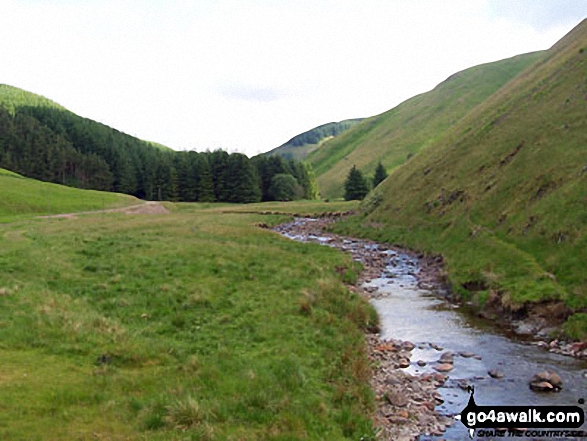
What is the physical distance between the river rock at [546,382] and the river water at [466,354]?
22 cm

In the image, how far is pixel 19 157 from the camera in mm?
155375

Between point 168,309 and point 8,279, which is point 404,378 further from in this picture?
point 8,279

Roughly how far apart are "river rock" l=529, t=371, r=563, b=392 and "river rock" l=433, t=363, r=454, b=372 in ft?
9.87

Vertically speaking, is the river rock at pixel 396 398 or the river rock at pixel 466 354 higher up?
the river rock at pixel 396 398

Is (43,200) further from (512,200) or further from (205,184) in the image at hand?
(512,200)

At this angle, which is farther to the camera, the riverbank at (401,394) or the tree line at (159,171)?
the tree line at (159,171)

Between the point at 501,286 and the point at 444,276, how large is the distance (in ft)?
23.8

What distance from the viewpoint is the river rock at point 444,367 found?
18781 mm

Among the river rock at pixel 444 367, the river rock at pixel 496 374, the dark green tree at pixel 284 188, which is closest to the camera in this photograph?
the river rock at pixel 496 374

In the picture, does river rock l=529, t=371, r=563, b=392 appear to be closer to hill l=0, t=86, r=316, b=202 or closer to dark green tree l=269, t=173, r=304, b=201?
hill l=0, t=86, r=316, b=202

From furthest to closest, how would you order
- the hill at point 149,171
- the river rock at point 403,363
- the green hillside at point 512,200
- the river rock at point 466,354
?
→ the hill at point 149,171
the green hillside at point 512,200
the river rock at point 466,354
the river rock at point 403,363

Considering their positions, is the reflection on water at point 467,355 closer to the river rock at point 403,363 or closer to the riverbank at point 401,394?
the river rock at point 403,363

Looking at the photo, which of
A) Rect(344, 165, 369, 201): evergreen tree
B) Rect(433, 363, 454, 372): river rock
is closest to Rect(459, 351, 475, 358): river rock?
Rect(433, 363, 454, 372): river rock

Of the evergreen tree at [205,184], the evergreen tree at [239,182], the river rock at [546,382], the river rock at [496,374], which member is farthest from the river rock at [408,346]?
the evergreen tree at [205,184]
